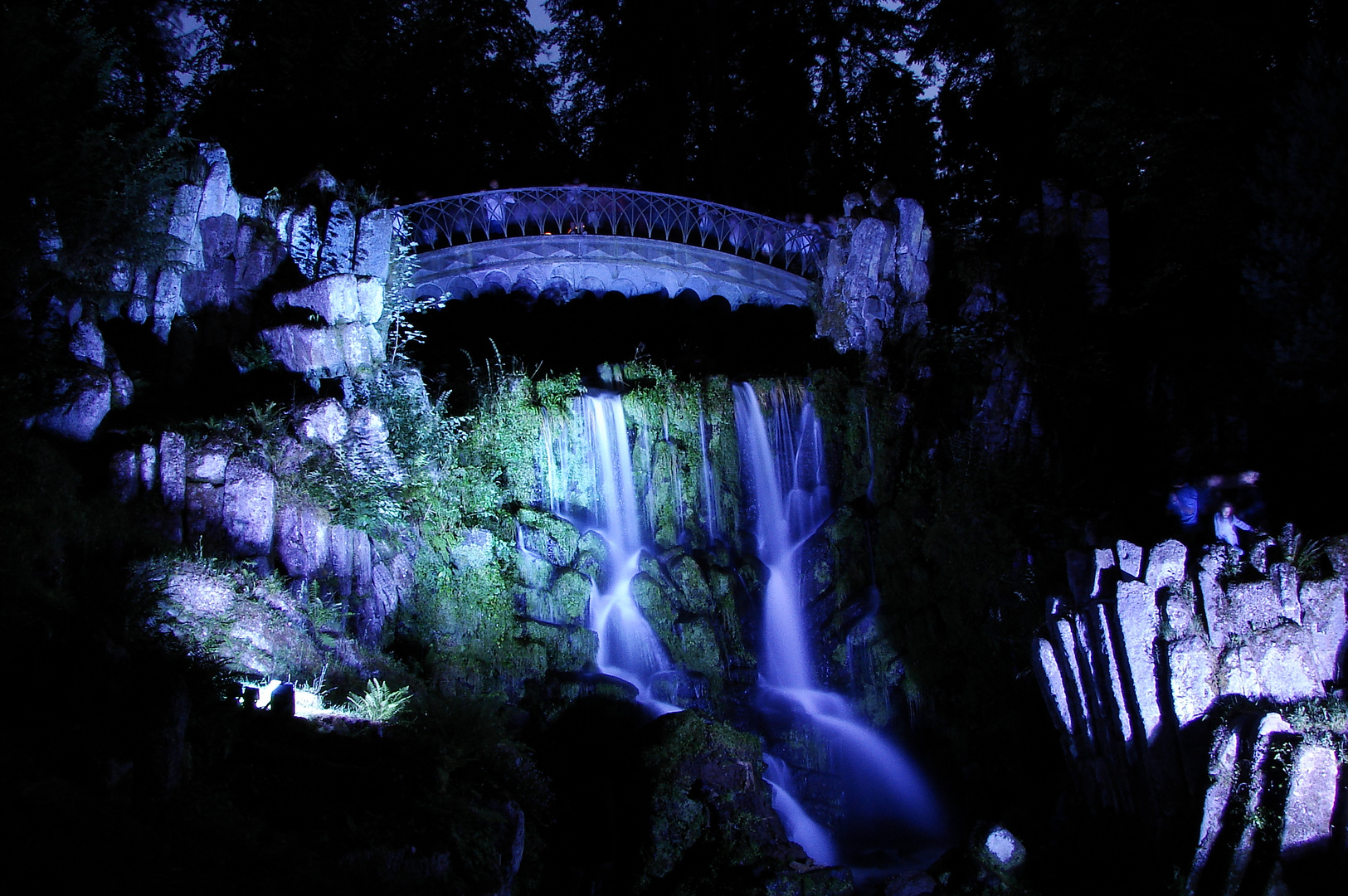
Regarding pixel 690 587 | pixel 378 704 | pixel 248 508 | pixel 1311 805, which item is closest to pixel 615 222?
pixel 690 587

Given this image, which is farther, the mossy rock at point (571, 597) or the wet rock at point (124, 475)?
the mossy rock at point (571, 597)

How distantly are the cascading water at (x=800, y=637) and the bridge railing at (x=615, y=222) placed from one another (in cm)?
539

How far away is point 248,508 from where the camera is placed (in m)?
9.16

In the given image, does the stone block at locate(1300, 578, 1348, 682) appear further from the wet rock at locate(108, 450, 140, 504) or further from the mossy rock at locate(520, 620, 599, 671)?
the wet rock at locate(108, 450, 140, 504)

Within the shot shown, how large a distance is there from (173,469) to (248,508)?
863 millimetres

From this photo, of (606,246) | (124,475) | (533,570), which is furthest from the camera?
(606,246)

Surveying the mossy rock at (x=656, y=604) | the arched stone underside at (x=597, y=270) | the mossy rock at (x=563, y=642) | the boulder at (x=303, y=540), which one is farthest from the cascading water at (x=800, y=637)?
the boulder at (x=303, y=540)

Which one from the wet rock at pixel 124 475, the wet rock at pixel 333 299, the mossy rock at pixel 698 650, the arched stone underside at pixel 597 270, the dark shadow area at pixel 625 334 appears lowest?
the mossy rock at pixel 698 650

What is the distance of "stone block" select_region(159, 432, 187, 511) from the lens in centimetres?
883

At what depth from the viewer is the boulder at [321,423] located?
31.9 feet

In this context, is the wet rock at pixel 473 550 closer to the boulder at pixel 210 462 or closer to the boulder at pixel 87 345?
the boulder at pixel 210 462

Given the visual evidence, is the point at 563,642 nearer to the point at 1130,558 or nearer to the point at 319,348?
the point at 319,348

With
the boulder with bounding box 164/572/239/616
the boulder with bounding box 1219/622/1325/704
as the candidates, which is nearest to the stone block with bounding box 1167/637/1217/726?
the boulder with bounding box 1219/622/1325/704

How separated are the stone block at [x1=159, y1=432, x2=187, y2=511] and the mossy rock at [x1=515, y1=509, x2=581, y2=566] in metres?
4.10
